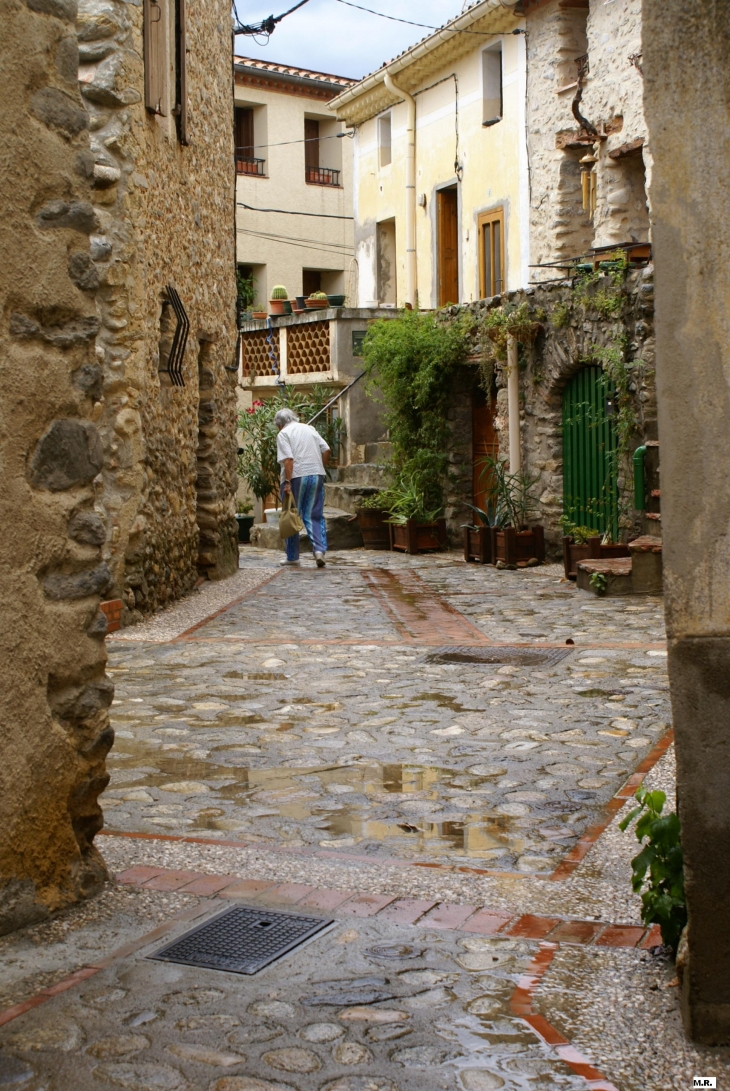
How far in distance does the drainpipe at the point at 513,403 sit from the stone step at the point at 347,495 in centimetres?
317

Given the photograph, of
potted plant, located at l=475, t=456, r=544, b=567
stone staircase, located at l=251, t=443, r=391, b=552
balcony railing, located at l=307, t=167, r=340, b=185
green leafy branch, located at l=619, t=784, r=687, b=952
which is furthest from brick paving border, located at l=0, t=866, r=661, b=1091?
balcony railing, located at l=307, t=167, r=340, b=185

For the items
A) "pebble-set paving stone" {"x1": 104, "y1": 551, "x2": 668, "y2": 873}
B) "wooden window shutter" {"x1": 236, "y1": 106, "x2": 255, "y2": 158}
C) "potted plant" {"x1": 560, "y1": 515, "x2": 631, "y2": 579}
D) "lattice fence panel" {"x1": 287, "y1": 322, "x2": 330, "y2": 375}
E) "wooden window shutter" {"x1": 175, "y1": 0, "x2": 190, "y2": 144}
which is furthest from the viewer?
"wooden window shutter" {"x1": 236, "y1": 106, "x2": 255, "y2": 158}

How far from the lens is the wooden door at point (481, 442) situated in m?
15.4

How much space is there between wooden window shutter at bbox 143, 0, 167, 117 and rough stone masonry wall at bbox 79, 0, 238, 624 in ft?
0.48

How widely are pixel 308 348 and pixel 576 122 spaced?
5819 millimetres

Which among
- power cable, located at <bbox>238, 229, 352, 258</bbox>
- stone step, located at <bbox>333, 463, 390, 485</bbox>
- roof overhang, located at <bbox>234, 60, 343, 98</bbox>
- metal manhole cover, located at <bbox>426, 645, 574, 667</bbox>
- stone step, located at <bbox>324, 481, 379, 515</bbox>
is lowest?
metal manhole cover, located at <bbox>426, 645, 574, 667</bbox>

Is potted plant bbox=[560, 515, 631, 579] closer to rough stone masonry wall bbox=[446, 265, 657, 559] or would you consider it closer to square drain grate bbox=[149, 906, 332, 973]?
rough stone masonry wall bbox=[446, 265, 657, 559]

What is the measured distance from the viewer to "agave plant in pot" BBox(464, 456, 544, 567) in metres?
13.3

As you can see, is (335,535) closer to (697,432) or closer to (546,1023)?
(546,1023)

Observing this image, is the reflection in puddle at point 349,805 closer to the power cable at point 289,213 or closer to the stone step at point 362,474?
the stone step at point 362,474

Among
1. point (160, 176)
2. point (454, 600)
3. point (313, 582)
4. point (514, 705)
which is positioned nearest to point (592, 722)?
point (514, 705)

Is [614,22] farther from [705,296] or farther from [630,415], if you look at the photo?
[705,296]

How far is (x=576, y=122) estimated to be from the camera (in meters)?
17.9

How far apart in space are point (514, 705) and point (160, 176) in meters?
5.45
